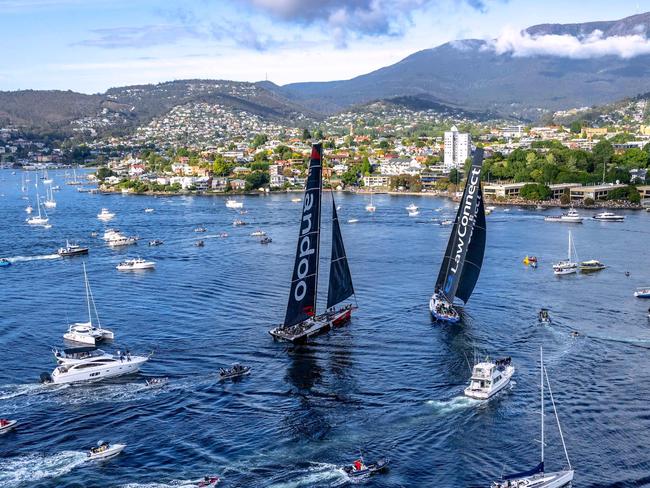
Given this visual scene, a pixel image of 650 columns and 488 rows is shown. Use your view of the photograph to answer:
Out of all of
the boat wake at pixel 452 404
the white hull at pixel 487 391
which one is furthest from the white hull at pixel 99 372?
the white hull at pixel 487 391

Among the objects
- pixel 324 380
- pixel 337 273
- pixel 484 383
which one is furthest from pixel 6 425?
pixel 337 273

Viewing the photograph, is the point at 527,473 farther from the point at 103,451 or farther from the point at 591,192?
the point at 591,192

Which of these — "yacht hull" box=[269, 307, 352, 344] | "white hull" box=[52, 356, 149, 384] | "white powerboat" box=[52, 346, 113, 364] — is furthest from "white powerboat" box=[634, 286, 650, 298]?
"white powerboat" box=[52, 346, 113, 364]

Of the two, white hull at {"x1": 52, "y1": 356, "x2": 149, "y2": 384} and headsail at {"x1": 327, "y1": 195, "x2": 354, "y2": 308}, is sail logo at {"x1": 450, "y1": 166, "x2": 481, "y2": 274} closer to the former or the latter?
headsail at {"x1": 327, "y1": 195, "x2": 354, "y2": 308}

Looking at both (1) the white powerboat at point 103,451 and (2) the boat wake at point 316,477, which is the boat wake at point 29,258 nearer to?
(1) the white powerboat at point 103,451

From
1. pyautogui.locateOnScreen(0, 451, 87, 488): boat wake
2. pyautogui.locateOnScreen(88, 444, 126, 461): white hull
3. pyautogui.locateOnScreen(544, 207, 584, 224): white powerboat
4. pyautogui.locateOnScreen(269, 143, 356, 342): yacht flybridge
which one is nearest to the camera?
pyautogui.locateOnScreen(0, 451, 87, 488): boat wake

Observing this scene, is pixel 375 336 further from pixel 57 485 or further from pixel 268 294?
pixel 57 485
